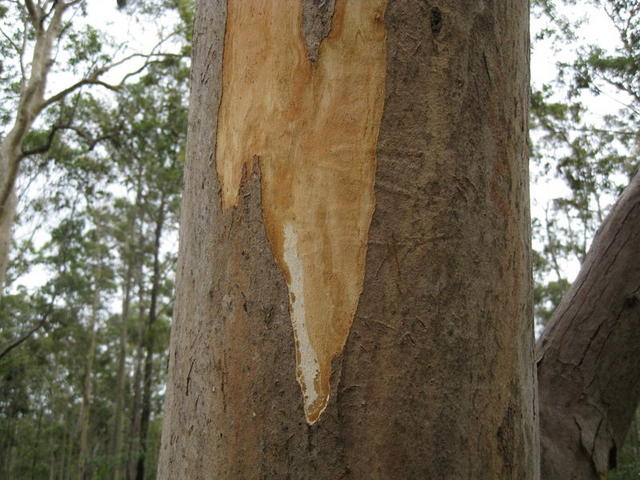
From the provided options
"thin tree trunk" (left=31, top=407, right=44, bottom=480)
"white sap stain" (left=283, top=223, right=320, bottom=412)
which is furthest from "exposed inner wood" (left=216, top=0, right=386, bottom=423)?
"thin tree trunk" (left=31, top=407, right=44, bottom=480)

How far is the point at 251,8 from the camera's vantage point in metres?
0.69

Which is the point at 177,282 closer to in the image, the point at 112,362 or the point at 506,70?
the point at 506,70

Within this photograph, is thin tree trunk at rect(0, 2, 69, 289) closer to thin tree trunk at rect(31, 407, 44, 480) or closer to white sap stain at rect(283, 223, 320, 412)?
white sap stain at rect(283, 223, 320, 412)

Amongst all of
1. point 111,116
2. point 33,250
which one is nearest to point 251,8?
point 111,116

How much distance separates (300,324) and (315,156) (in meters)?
0.16

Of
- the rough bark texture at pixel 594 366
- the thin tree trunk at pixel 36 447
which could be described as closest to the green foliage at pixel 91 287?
the thin tree trunk at pixel 36 447

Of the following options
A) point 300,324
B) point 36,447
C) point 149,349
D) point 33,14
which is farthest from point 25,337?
point 36,447

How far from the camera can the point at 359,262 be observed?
0.58 meters

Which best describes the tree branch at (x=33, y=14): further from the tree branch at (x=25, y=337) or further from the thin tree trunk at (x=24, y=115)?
the tree branch at (x=25, y=337)

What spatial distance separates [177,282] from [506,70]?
0.44 m

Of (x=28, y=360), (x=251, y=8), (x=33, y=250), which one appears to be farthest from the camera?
(x=28, y=360)

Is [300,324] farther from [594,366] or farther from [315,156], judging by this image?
[594,366]

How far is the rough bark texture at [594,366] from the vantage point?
109cm

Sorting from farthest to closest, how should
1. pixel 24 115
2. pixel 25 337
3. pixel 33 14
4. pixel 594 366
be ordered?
pixel 25 337, pixel 33 14, pixel 24 115, pixel 594 366
